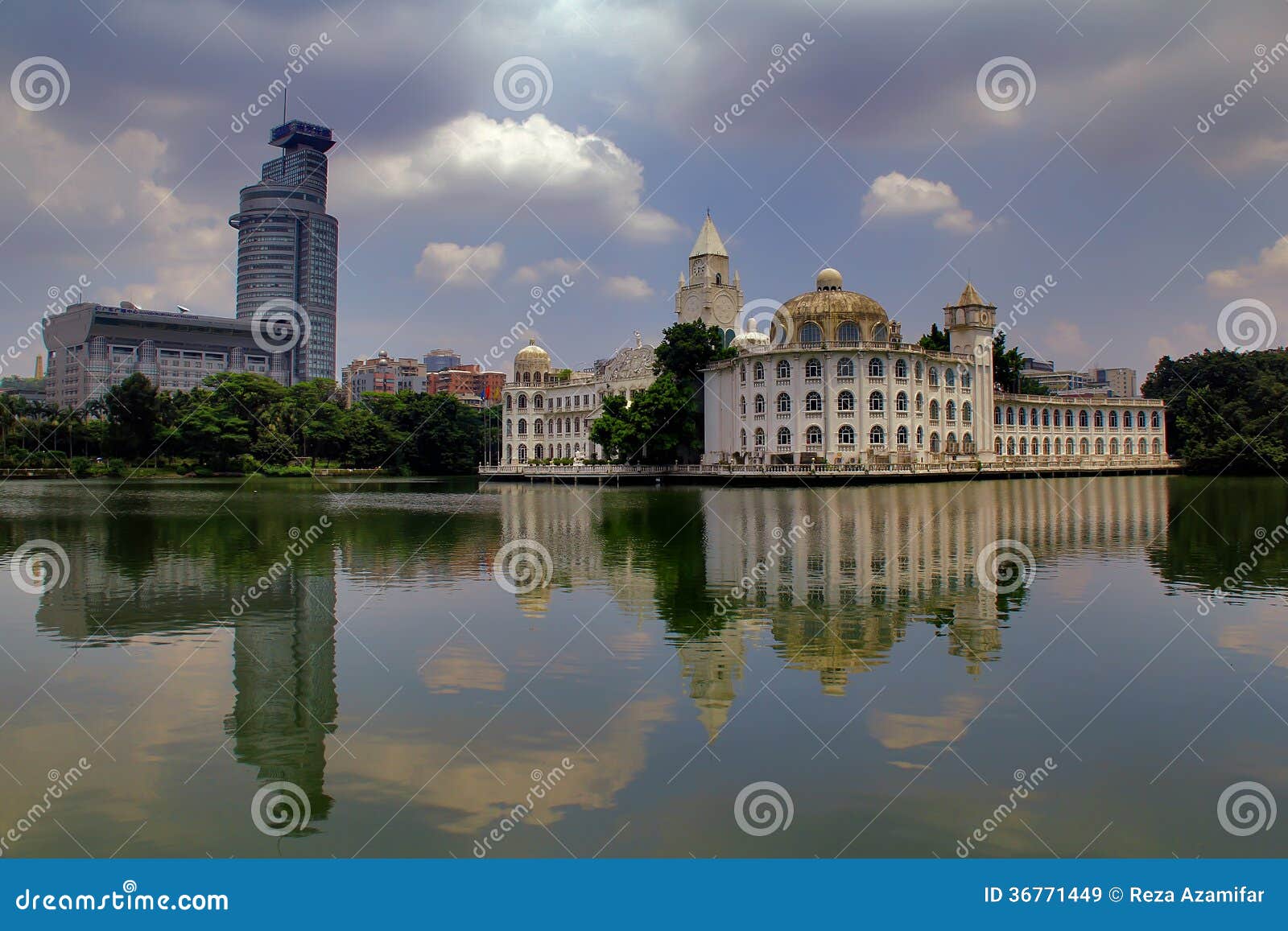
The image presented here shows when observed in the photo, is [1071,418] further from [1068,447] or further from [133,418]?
[133,418]

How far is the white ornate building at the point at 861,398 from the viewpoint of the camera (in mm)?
68000

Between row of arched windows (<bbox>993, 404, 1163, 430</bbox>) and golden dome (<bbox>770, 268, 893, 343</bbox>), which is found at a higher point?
golden dome (<bbox>770, 268, 893, 343</bbox>)

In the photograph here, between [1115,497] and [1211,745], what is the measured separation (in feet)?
135

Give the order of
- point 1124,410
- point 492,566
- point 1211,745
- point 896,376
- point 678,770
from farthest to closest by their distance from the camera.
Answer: point 1124,410, point 896,376, point 492,566, point 1211,745, point 678,770

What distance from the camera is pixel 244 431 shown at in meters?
86.2

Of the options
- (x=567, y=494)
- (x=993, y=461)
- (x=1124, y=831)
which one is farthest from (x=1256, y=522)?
(x=993, y=461)

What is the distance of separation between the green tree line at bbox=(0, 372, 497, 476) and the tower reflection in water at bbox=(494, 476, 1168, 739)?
57.4m

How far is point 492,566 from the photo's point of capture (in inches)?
784

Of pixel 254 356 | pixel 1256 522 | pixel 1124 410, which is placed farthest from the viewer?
pixel 254 356

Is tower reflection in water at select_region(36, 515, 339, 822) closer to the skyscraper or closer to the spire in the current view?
the spire

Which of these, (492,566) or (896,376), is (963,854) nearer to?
(492,566)

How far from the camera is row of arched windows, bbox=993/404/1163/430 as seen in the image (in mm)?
83875

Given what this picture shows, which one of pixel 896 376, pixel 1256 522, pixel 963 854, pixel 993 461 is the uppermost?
pixel 896 376

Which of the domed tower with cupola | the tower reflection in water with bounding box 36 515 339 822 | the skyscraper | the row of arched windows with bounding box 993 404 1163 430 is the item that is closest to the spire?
the domed tower with cupola
